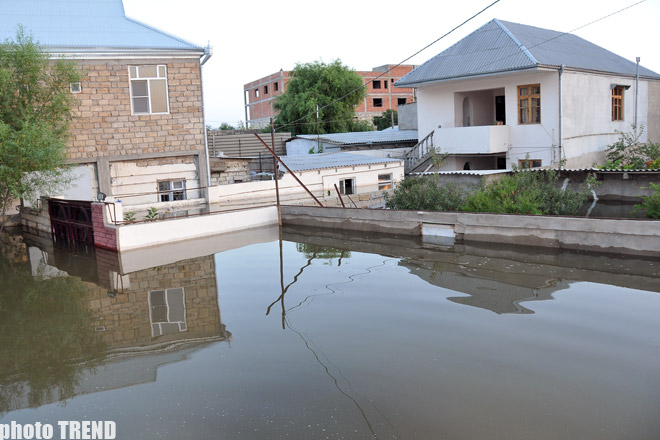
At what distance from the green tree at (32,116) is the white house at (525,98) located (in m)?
14.9

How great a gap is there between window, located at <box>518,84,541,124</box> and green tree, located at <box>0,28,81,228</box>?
56.2ft

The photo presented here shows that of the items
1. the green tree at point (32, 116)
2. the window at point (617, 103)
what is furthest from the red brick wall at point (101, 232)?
the window at point (617, 103)

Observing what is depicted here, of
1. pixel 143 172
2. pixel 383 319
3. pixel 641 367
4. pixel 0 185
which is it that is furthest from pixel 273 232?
pixel 641 367

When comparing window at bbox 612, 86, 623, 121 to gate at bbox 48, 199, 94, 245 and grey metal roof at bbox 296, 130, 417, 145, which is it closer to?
grey metal roof at bbox 296, 130, 417, 145

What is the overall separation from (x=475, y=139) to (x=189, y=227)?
43.8ft

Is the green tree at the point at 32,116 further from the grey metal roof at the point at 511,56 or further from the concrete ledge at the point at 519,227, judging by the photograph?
the grey metal roof at the point at 511,56

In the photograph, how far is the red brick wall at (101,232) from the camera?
16.0 m

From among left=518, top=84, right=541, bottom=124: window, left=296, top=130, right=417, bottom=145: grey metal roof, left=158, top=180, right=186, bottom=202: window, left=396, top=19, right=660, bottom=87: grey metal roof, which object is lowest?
left=158, top=180, right=186, bottom=202: window

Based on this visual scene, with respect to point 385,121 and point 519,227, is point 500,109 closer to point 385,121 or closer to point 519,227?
point 519,227

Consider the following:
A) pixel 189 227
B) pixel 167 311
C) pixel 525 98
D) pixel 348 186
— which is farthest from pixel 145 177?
pixel 525 98

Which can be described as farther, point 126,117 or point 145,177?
point 145,177

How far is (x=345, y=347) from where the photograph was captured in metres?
8.10

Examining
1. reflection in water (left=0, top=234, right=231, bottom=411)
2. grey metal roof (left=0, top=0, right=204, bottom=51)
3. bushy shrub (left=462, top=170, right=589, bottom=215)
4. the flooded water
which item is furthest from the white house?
reflection in water (left=0, top=234, right=231, bottom=411)

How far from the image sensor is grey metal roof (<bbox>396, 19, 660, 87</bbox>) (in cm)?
2406
